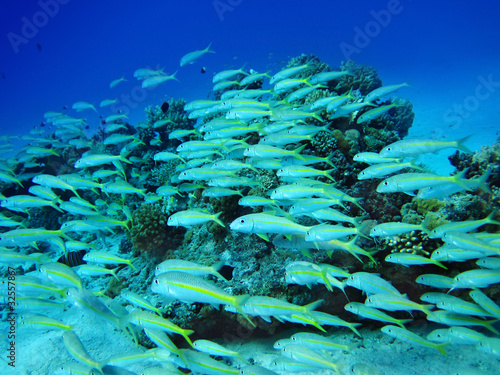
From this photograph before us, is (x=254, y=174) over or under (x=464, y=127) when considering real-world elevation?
under

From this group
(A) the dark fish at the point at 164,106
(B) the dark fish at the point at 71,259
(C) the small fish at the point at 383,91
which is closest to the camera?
(C) the small fish at the point at 383,91

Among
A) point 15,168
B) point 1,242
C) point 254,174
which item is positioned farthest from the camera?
point 15,168

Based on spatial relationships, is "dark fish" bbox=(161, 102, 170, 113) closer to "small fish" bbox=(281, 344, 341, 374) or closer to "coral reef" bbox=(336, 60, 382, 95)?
"coral reef" bbox=(336, 60, 382, 95)

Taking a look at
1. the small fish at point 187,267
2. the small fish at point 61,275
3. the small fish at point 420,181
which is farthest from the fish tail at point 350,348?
the small fish at point 61,275

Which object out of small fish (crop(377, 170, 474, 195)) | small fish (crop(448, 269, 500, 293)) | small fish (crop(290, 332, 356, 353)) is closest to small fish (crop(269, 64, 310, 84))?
small fish (crop(377, 170, 474, 195))

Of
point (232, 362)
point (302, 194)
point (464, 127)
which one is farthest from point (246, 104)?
point (464, 127)

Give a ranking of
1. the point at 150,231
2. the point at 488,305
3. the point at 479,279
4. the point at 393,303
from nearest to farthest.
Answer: the point at 488,305, the point at 479,279, the point at 393,303, the point at 150,231

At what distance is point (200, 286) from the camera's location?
8.25 ft

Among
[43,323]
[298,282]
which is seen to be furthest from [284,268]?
[43,323]

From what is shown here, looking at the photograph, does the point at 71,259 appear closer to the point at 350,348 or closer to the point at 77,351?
the point at 77,351

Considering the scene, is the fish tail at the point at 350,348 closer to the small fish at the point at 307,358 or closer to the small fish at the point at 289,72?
the small fish at the point at 307,358

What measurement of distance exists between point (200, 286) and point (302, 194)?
190 cm

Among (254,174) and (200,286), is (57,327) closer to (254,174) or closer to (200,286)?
(200,286)

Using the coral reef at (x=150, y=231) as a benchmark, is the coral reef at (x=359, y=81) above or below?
above
